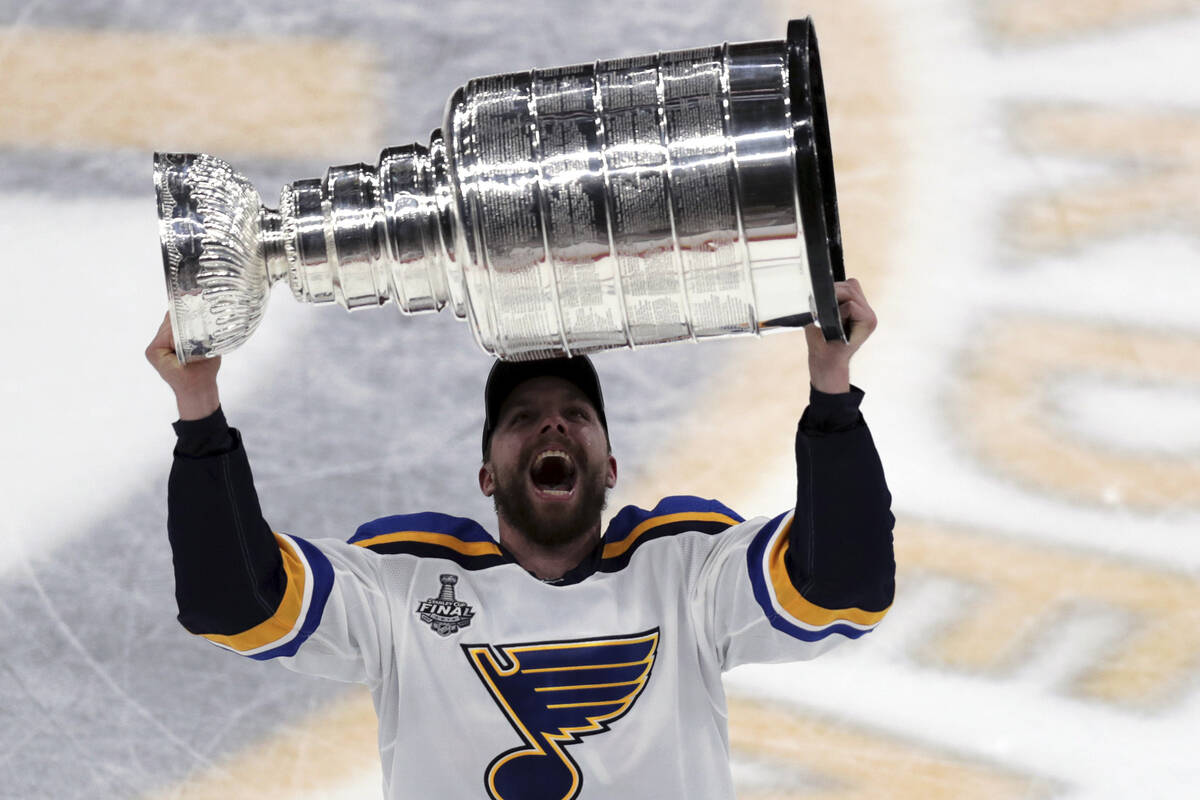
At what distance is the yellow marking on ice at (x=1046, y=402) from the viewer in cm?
268

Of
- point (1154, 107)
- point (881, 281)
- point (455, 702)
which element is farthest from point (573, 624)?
point (1154, 107)

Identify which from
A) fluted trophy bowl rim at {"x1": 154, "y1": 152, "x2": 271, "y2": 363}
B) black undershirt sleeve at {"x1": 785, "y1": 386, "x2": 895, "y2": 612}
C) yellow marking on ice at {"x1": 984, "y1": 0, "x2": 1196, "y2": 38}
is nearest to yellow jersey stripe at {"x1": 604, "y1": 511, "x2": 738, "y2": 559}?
black undershirt sleeve at {"x1": 785, "y1": 386, "x2": 895, "y2": 612}

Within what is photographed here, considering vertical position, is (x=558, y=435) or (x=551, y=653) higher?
(x=558, y=435)

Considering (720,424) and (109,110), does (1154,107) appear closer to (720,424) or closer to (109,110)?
(720,424)

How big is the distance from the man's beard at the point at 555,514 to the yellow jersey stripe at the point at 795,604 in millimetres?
228

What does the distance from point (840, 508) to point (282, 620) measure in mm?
574

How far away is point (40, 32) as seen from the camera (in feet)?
10.2

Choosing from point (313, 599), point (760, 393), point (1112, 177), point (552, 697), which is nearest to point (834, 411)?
point (552, 697)

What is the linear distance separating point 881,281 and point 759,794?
0.94m

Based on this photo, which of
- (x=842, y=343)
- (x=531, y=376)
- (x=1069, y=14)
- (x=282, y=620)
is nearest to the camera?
(x=842, y=343)

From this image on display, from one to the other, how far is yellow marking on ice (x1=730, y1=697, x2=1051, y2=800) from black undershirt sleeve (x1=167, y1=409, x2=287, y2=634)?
111 cm

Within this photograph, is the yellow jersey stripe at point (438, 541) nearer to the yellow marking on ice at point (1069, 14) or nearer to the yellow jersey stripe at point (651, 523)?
the yellow jersey stripe at point (651, 523)

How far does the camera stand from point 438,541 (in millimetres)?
1809

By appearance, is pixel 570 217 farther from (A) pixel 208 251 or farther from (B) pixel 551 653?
(B) pixel 551 653
